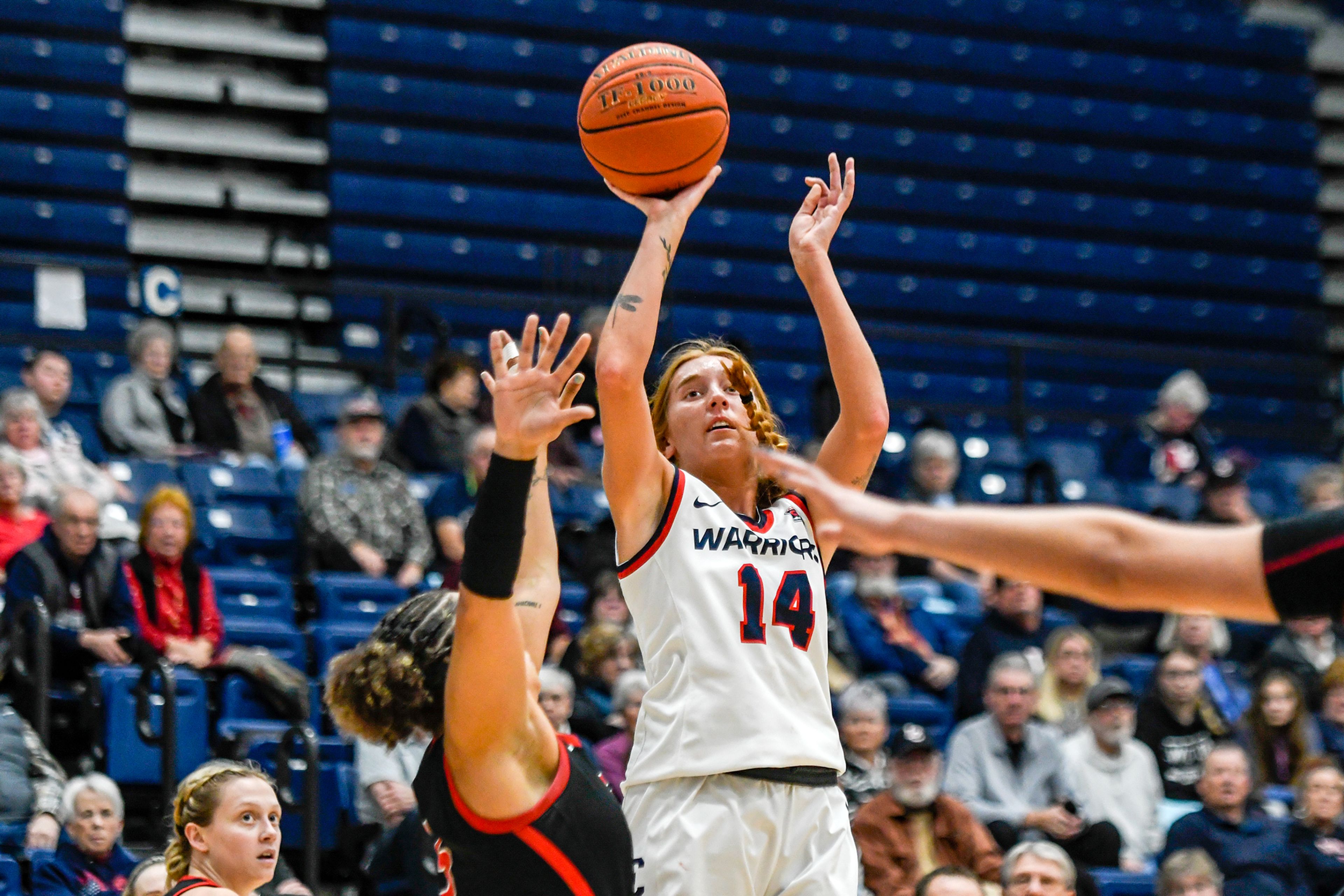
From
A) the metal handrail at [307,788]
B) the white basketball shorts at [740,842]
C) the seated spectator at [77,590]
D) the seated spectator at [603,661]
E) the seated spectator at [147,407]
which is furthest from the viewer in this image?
the seated spectator at [147,407]

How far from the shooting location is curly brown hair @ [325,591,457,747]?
2.49 meters

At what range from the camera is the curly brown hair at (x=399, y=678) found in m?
2.49

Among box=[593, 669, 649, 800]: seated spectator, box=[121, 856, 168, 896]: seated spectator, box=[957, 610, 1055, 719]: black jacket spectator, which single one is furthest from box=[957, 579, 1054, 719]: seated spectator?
box=[121, 856, 168, 896]: seated spectator

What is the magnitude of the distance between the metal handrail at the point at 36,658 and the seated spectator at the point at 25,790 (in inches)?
5.9

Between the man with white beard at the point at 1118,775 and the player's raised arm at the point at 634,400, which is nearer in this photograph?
the player's raised arm at the point at 634,400

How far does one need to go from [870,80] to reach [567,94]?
8.47 ft

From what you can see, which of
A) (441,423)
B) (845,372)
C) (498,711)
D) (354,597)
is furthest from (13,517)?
(498,711)

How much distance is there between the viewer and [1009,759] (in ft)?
23.5

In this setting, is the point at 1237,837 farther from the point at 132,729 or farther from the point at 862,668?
the point at 132,729

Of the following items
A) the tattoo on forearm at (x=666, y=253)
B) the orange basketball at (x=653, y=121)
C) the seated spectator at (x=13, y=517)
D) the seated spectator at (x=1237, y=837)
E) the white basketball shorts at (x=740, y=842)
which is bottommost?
the seated spectator at (x=1237, y=837)

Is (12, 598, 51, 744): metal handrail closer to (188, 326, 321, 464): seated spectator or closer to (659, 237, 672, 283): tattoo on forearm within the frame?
(188, 326, 321, 464): seated spectator

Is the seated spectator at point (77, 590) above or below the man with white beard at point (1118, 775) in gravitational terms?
above

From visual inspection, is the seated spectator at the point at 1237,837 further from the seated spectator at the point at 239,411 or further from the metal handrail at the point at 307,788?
the seated spectator at the point at 239,411

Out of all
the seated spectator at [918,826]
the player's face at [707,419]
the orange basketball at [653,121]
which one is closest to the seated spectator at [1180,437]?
the seated spectator at [918,826]
